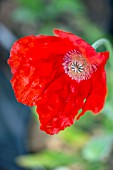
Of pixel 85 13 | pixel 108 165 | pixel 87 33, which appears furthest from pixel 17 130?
pixel 85 13

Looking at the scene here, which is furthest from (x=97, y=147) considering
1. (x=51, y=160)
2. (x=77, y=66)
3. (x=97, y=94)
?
(x=97, y=94)

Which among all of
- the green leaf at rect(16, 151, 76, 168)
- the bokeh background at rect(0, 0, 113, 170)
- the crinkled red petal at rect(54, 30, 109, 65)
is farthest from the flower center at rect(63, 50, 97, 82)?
the green leaf at rect(16, 151, 76, 168)

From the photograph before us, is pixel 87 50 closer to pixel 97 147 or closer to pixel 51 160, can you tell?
pixel 97 147

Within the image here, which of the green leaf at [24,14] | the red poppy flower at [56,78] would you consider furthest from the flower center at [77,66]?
the green leaf at [24,14]

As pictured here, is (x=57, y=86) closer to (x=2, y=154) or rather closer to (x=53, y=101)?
(x=53, y=101)

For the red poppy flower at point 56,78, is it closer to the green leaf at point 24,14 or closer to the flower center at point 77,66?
the flower center at point 77,66

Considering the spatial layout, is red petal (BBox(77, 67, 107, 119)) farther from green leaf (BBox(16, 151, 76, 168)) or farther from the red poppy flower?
green leaf (BBox(16, 151, 76, 168))
